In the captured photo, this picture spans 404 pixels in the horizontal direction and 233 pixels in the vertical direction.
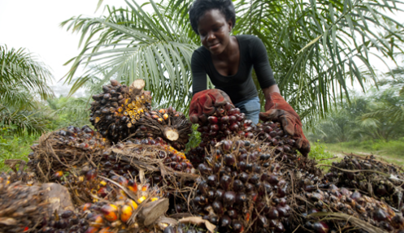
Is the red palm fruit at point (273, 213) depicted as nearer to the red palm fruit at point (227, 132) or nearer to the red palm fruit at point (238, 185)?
the red palm fruit at point (238, 185)

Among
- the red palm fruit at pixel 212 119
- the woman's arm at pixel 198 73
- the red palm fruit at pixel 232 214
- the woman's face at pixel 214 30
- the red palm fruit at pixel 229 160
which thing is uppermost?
the woman's face at pixel 214 30

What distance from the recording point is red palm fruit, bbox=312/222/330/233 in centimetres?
66

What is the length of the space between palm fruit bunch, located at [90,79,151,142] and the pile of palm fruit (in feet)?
1.14

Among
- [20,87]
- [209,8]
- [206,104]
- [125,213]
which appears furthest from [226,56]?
[20,87]

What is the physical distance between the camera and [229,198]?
698mm

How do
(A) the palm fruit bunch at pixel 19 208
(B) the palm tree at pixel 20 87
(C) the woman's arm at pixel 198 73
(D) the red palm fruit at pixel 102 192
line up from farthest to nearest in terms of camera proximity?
1. (B) the palm tree at pixel 20 87
2. (C) the woman's arm at pixel 198 73
3. (D) the red palm fruit at pixel 102 192
4. (A) the palm fruit bunch at pixel 19 208

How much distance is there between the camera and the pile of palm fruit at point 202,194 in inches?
25.2

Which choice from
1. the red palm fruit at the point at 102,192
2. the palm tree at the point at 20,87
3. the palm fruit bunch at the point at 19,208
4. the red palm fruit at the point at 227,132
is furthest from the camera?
the palm tree at the point at 20,87

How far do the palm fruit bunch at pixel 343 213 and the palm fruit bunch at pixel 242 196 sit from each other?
7 centimetres

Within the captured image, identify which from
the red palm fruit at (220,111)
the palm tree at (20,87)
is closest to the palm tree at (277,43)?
the red palm fruit at (220,111)

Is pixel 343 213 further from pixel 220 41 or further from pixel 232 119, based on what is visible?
pixel 220 41

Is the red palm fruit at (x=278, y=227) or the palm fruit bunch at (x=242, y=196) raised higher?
the palm fruit bunch at (x=242, y=196)

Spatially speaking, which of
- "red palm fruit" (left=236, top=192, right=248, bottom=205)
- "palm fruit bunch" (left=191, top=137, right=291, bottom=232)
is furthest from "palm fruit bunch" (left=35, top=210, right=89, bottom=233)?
"red palm fruit" (left=236, top=192, right=248, bottom=205)

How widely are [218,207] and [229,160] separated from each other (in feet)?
0.50
